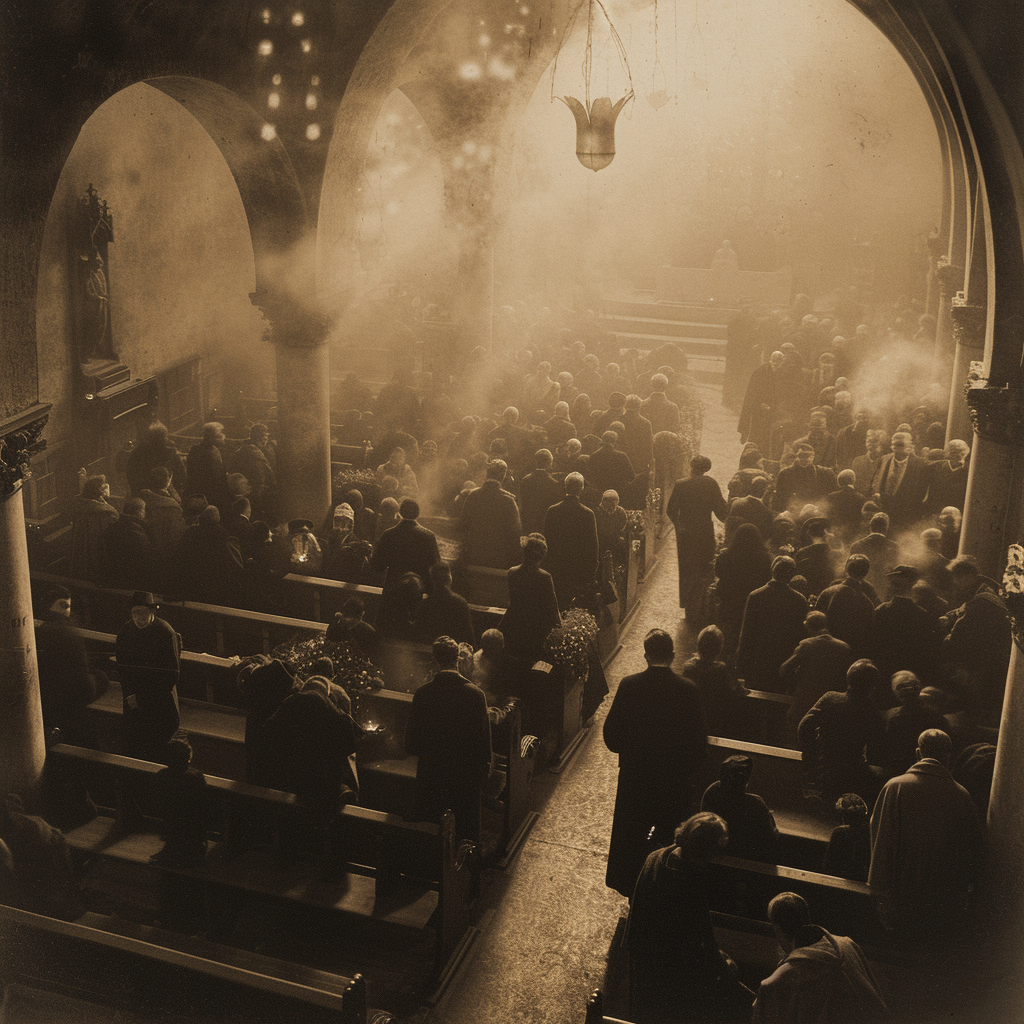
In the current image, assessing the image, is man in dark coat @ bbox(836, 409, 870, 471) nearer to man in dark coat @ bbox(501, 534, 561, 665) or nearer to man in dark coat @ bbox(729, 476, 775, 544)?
man in dark coat @ bbox(729, 476, 775, 544)

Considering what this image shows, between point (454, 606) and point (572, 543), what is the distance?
5.17 ft

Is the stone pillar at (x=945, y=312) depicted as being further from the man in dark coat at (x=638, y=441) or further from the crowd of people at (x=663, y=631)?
the man in dark coat at (x=638, y=441)

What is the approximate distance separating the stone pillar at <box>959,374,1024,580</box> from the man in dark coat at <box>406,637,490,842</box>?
4010 mm

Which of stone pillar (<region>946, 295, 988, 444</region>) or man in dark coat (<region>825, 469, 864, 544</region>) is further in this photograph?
stone pillar (<region>946, 295, 988, 444</region>)

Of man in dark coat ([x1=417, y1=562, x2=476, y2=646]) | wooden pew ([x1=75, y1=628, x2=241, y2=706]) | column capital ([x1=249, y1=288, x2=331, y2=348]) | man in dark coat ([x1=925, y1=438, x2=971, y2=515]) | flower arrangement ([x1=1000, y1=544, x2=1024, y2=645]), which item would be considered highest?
column capital ([x1=249, y1=288, x2=331, y2=348])

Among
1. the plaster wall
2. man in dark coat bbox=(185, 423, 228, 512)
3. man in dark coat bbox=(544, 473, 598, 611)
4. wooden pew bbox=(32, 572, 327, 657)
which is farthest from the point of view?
the plaster wall

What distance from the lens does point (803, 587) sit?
8664mm

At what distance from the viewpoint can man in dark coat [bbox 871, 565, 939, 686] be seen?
781 centimetres

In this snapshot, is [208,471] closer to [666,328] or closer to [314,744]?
[314,744]

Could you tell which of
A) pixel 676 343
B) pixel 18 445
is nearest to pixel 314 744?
pixel 18 445

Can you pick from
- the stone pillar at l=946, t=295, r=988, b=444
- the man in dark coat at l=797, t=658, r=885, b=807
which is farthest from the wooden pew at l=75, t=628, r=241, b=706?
the stone pillar at l=946, t=295, r=988, b=444

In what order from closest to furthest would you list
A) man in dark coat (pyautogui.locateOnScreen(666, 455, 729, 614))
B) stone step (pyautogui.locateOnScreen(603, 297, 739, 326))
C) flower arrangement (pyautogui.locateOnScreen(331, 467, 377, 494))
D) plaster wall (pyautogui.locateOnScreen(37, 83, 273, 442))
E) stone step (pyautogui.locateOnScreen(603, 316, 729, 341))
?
1. man in dark coat (pyautogui.locateOnScreen(666, 455, 729, 614))
2. flower arrangement (pyautogui.locateOnScreen(331, 467, 377, 494))
3. plaster wall (pyautogui.locateOnScreen(37, 83, 273, 442))
4. stone step (pyautogui.locateOnScreen(603, 316, 729, 341))
5. stone step (pyautogui.locateOnScreen(603, 297, 739, 326))

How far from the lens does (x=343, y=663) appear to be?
312 inches

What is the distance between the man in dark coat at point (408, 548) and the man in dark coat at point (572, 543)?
1.14 meters
